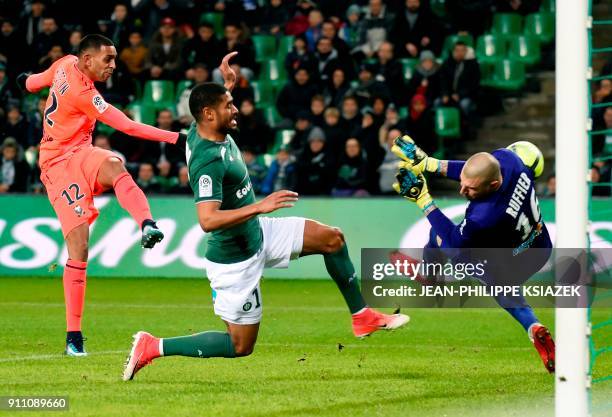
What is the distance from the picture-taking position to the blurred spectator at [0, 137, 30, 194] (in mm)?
18266

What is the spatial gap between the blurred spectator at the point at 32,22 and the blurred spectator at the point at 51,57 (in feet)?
2.84

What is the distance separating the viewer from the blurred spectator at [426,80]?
18969mm

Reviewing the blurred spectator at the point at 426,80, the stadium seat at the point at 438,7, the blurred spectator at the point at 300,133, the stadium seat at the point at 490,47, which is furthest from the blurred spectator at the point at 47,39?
the stadium seat at the point at 490,47

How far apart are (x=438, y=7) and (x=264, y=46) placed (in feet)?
9.63

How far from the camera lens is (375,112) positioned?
1822cm

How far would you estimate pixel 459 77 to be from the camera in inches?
750

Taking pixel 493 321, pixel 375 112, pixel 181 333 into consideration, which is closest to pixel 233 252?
pixel 181 333

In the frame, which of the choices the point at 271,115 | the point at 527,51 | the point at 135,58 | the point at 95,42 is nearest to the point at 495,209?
the point at 95,42

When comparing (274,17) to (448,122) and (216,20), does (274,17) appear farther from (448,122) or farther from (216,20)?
(448,122)

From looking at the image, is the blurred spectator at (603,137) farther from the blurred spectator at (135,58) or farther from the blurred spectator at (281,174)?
the blurred spectator at (135,58)

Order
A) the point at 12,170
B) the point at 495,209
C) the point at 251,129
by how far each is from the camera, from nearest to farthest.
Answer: the point at 495,209, the point at 12,170, the point at 251,129

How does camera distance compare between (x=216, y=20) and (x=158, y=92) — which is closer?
(x=158, y=92)

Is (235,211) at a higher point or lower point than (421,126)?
higher

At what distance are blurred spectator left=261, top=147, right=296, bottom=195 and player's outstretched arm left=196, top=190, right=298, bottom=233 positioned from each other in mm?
10248
